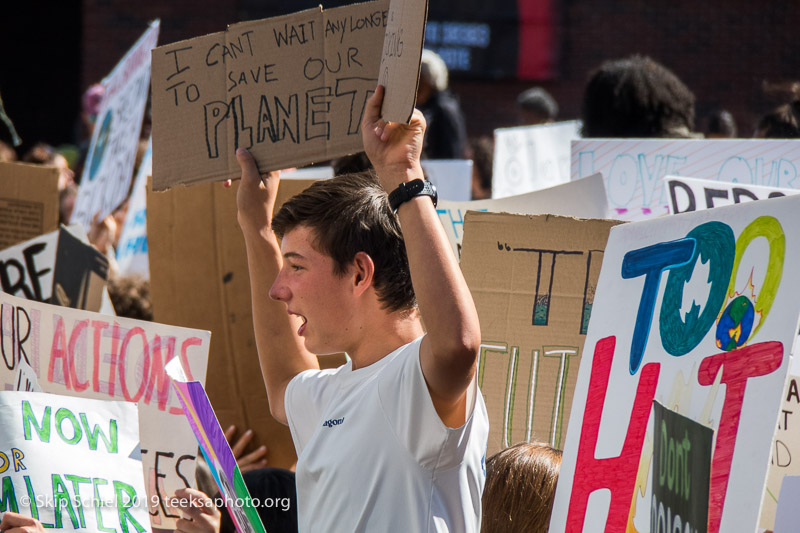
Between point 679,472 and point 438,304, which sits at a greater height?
point 438,304

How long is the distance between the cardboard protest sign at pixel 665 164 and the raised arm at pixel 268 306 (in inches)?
45.4

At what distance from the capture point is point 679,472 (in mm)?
1269

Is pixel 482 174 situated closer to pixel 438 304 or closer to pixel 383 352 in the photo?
pixel 383 352

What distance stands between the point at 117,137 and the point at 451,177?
131 centimetres

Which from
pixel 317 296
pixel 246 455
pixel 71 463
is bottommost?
pixel 246 455

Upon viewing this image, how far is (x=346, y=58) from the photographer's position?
176 centimetres

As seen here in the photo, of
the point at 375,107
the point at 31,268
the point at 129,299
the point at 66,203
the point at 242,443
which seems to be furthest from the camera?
the point at 66,203

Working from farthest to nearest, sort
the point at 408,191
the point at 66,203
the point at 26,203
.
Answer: the point at 66,203 < the point at 26,203 < the point at 408,191

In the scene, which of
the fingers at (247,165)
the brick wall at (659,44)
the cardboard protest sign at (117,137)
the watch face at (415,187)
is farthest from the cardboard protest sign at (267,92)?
the brick wall at (659,44)

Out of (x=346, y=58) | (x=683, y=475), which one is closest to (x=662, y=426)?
(x=683, y=475)

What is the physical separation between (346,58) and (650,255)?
Result: 0.65 meters

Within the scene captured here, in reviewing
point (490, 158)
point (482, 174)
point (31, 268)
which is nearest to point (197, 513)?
point (31, 268)

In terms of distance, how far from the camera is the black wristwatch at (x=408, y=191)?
1384 millimetres

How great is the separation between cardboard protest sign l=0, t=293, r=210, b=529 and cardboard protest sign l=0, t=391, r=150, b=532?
0.15 metres
